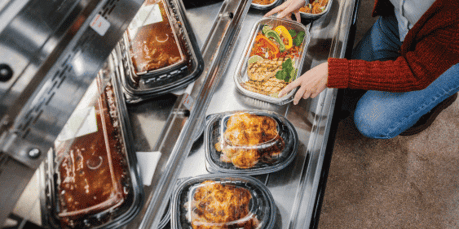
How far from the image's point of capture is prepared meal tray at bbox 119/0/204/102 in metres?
1.22

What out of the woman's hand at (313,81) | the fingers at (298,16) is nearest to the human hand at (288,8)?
the fingers at (298,16)

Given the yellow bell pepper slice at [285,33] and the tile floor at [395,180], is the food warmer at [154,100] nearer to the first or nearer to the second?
the yellow bell pepper slice at [285,33]

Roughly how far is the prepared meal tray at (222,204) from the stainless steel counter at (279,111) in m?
0.16

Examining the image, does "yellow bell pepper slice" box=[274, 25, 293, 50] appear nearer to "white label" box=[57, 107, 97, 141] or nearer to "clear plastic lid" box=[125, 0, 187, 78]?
"clear plastic lid" box=[125, 0, 187, 78]

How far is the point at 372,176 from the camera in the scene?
234 cm

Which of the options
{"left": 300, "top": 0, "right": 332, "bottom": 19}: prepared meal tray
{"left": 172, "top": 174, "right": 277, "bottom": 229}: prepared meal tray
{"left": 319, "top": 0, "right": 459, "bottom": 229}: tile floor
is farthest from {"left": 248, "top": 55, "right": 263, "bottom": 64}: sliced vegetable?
{"left": 319, "top": 0, "right": 459, "bottom": 229}: tile floor

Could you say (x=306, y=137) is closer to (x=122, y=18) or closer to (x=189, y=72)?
(x=189, y=72)

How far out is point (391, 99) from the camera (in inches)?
66.8

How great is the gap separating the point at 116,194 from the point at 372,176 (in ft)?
7.70

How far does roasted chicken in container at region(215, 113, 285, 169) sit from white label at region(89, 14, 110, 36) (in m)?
0.84

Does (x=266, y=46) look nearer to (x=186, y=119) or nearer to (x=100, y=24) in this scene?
(x=186, y=119)

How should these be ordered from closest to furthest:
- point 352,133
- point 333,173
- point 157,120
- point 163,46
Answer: point 157,120 < point 163,46 < point 333,173 < point 352,133

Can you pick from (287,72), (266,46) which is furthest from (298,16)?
(287,72)

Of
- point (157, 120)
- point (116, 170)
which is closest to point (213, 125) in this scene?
point (157, 120)
